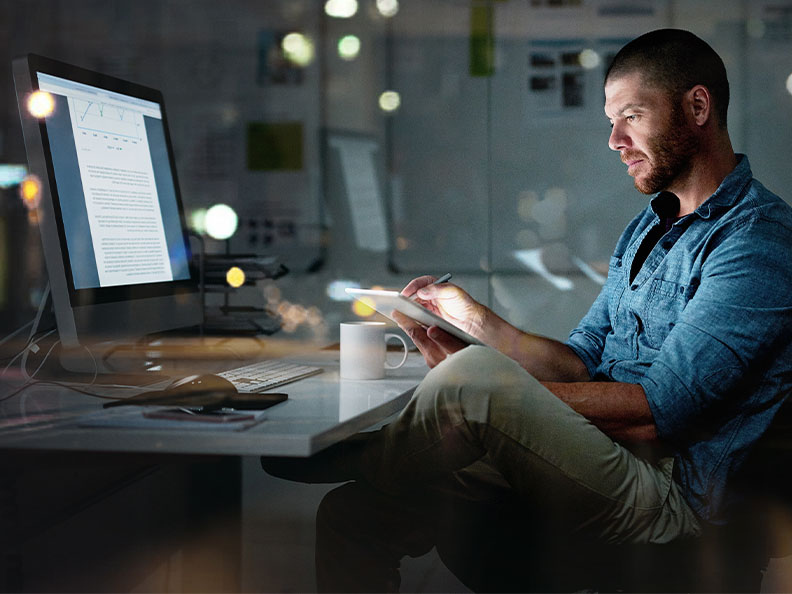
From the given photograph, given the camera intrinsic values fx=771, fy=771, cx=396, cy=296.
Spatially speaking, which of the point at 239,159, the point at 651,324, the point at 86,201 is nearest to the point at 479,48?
the point at 239,159

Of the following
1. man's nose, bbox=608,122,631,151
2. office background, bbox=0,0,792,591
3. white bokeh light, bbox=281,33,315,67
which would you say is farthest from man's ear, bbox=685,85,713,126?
white bokeh light, bbox=281,33,315,67

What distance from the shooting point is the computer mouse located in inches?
37.0

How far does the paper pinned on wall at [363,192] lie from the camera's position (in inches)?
94.2

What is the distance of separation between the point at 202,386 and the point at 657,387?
2.03 ft

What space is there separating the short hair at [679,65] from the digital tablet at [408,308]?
61 cm

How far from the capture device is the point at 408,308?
41.9 inches

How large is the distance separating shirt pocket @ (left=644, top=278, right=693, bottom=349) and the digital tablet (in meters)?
0.36

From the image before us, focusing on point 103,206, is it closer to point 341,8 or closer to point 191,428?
point 191,428

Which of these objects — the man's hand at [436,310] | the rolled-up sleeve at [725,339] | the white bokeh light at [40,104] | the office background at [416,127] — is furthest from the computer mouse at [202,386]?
the office background at [416,127]

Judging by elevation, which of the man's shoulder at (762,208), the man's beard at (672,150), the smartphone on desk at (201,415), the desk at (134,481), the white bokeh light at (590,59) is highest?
the white bokeh light at (590,59)

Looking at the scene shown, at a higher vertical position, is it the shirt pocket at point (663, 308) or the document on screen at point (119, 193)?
the document on screen at point (119, 193)

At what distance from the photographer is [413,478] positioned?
1011 mm

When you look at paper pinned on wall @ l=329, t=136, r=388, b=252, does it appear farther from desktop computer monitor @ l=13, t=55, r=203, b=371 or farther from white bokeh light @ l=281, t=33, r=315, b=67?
desktop computer monitor @ l=13, t=55, r=203, b=371

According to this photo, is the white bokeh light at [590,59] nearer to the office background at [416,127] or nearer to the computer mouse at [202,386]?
the office background at [416,127]
